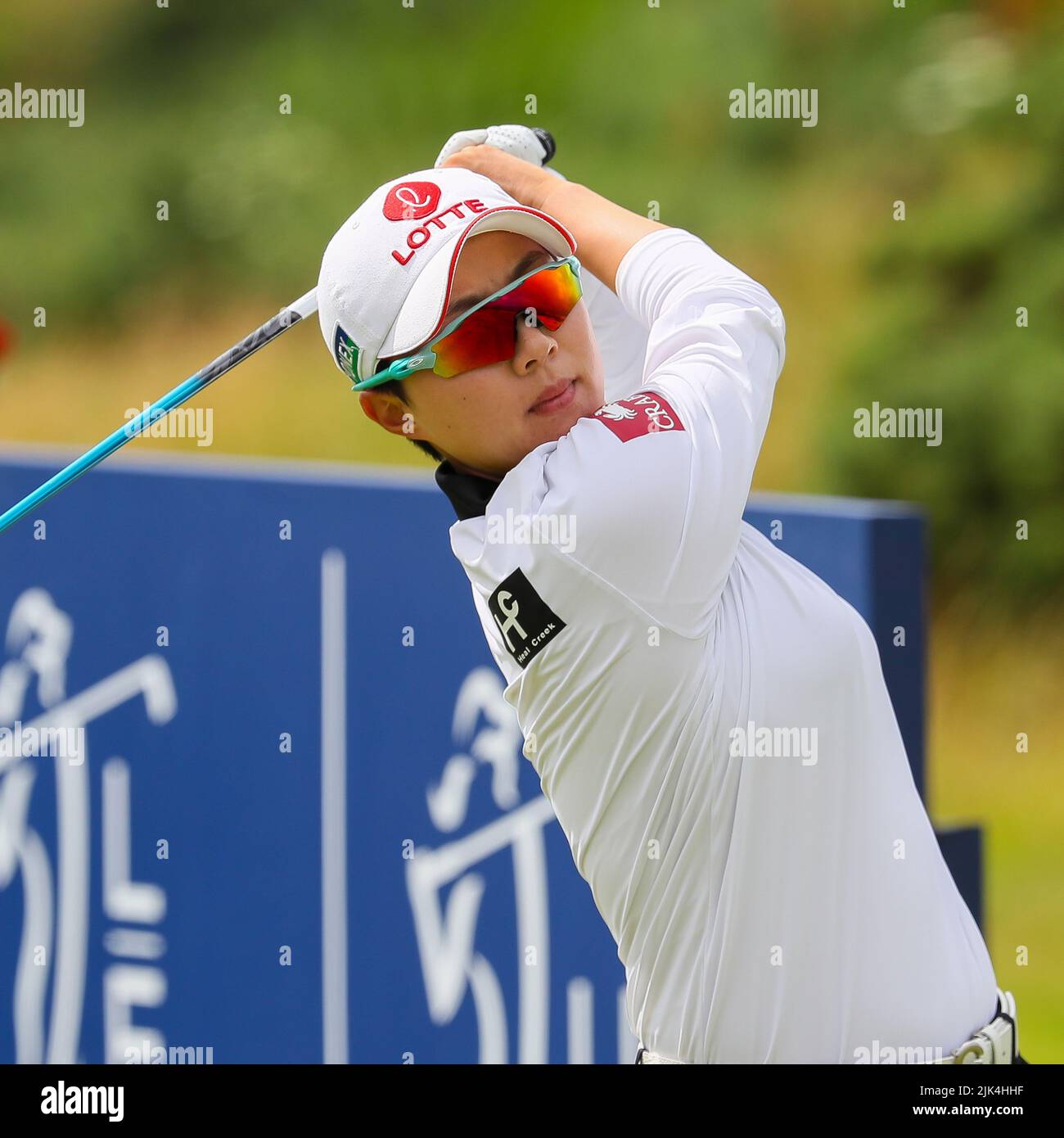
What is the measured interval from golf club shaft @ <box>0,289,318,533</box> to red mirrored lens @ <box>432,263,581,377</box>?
398 millimetres

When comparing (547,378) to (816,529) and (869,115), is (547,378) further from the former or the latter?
(869,115)

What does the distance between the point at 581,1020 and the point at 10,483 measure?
1956 millimetres

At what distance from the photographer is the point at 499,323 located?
6.54ft

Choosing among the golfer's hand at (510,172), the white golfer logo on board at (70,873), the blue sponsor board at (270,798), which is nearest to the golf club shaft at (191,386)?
the golfer's hand at (510,172)

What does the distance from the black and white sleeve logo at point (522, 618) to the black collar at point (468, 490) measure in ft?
0.37

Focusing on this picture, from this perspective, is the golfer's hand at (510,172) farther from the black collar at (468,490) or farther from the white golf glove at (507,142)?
the black collar at (468,490)

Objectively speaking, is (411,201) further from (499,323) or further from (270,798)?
(270,798)

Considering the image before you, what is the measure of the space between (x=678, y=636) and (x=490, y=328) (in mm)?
393

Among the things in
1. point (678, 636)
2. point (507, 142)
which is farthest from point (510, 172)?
point (678, 636)

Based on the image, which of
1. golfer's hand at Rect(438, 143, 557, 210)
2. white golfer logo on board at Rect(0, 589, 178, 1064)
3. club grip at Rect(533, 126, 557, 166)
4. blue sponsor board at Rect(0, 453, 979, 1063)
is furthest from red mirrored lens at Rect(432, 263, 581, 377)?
white golfer logo on board at Rect(0, 589, 178, 1064)

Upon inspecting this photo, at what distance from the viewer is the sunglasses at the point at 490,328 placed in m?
1.97

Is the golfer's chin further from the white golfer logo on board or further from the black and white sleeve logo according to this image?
the white golfer logo on board

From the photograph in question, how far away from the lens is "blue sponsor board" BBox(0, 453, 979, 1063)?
372 cm

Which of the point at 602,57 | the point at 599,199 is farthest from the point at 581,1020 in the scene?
the point at 602,57
